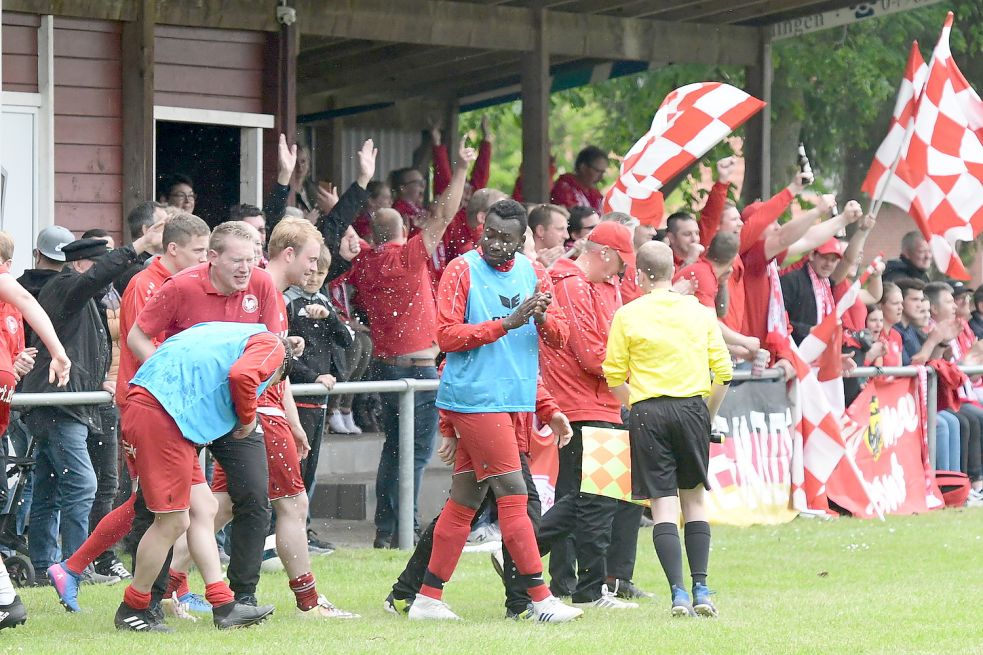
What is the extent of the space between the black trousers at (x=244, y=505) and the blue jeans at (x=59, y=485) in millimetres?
1351

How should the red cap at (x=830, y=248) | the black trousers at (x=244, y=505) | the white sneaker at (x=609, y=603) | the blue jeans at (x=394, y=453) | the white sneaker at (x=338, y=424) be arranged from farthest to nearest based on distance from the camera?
the white sneaker at (x=338, y=424) < the red cap at (x=830, y=248) < the blue jeans at (x=394, y=453) < the white sneaker at (x=609, y=603) < the black trousers at (x=244, y=505)

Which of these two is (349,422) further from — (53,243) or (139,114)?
(53,243)

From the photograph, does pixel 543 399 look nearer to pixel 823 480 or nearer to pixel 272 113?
pixel 823 480

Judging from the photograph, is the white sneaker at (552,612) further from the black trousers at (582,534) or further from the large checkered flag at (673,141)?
the large checkered flag at (673,141)

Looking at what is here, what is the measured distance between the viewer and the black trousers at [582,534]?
8.41 meters

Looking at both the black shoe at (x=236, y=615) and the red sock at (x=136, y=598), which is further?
the black shoe at (x=236, y=615)

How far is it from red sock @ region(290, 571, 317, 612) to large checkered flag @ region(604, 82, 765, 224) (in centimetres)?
450

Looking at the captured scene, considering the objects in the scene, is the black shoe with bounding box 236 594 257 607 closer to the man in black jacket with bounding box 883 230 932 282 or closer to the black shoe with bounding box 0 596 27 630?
Answer: the black shoe with bounding box 0 596 27 630

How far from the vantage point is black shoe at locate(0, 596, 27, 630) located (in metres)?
7.23

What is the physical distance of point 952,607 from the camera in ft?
26.7

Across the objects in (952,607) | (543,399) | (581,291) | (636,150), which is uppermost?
(636,150)

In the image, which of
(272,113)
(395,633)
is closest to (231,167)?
(272,113)

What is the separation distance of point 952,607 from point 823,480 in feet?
14.2

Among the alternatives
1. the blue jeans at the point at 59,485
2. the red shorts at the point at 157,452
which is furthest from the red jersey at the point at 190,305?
the blue jeans at the point at 59,485
